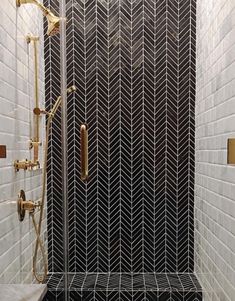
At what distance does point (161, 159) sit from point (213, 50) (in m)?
0.89

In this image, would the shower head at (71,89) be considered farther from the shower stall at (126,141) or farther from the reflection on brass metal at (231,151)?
the reflection on brass metal at (231,151)

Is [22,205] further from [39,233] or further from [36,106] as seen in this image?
[36,106]

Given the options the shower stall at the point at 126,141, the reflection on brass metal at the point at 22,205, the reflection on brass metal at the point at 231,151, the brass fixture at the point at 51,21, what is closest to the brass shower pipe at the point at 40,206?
the reflection on brass metal at the point at 22,205

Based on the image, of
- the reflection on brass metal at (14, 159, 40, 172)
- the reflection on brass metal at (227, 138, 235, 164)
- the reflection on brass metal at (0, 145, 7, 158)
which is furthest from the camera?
the reflection on brass metal at (14, 159, 40, 172)

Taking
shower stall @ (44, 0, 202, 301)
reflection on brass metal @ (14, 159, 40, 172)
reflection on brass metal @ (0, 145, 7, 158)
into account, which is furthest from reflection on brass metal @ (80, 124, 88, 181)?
reflection on brass metal @ (0, 145, 7, 158)

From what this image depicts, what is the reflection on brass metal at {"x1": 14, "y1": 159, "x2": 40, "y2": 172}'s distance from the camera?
210cm

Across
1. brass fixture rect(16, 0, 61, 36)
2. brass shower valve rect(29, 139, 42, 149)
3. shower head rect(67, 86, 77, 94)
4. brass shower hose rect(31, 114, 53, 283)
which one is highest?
brass fixture rect(16, 0, 61, 36)

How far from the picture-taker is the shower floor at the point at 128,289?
2490mm

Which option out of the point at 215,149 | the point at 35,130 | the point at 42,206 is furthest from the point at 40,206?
the point at 215,149

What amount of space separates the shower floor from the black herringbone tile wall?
164 mm

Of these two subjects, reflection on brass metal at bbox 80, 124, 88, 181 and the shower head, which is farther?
the shower head

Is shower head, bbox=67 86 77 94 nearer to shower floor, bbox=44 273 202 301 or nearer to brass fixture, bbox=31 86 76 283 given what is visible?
brass fixture, bbox=31 86 76 283

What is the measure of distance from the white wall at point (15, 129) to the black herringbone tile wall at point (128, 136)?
42 centimetres

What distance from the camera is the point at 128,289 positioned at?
8.32ft
